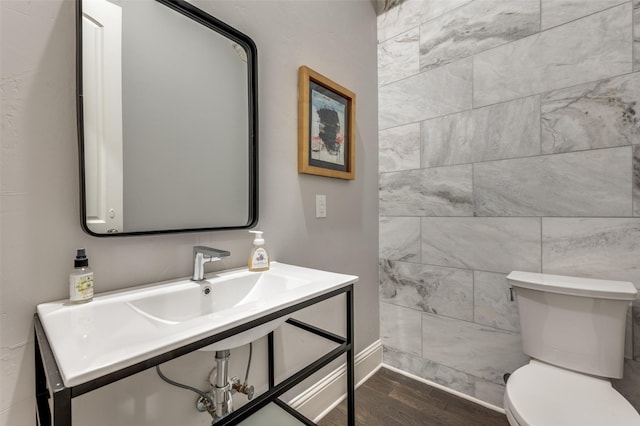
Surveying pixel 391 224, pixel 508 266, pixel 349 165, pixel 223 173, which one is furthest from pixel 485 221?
pixel 223 173

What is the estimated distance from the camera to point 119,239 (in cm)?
85

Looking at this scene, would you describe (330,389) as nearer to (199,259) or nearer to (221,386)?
(221,386)

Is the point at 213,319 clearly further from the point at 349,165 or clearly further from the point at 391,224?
the point at 391,224

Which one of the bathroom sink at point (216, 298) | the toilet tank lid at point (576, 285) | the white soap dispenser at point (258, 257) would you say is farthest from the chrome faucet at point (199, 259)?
the toilet tank lid at point (576, 285)

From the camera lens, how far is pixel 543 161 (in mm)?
1392

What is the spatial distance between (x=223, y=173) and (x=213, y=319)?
63 centimetres

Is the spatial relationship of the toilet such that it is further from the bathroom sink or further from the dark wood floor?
the bathroom sink

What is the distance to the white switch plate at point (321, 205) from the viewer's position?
1493 millimetres

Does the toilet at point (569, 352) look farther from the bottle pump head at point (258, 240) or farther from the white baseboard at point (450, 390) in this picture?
the bottle pump head at point (258, 240)

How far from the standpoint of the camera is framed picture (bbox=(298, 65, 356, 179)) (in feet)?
4.53

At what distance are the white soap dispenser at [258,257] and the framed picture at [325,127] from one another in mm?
437

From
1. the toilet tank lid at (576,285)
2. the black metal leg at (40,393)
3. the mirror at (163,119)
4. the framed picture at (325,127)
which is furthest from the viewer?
the framed picture at (325,127)

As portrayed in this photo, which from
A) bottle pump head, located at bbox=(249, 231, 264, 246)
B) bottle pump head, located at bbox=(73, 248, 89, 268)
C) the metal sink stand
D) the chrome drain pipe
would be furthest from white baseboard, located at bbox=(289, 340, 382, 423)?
bottle pump head, located at bbox=(73, 248, 89, 268)

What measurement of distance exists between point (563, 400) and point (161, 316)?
1.33 meters
